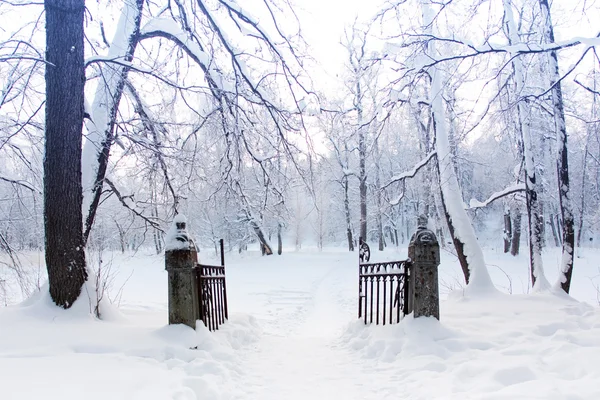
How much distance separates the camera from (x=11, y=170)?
24.9 ft

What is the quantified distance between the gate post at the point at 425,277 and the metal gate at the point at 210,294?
9.38 feet

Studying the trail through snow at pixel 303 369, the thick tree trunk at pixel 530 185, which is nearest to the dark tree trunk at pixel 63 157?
the trail through snow at pixel 303 369

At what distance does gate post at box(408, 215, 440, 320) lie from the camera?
5043mm

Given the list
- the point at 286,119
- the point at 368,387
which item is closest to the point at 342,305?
the point at 286,119

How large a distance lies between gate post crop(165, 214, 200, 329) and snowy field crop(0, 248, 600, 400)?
0.58 ft

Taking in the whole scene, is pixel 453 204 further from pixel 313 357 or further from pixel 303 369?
pixel 303 369

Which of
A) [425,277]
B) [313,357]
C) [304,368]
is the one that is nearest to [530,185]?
[425,277]

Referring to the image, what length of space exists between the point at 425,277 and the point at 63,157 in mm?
5022

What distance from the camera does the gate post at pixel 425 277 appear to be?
5043 mm

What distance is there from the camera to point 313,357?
518cm

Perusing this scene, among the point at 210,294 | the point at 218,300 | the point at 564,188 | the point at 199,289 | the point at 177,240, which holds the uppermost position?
the point at 564,188

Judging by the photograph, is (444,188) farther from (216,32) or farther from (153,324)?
(153,324)

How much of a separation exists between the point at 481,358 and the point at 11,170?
8904 mm

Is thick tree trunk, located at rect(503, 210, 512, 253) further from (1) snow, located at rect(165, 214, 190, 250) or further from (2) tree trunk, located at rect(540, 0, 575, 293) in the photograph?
(1) snow, located at rect(165, 214, 190, 250)
